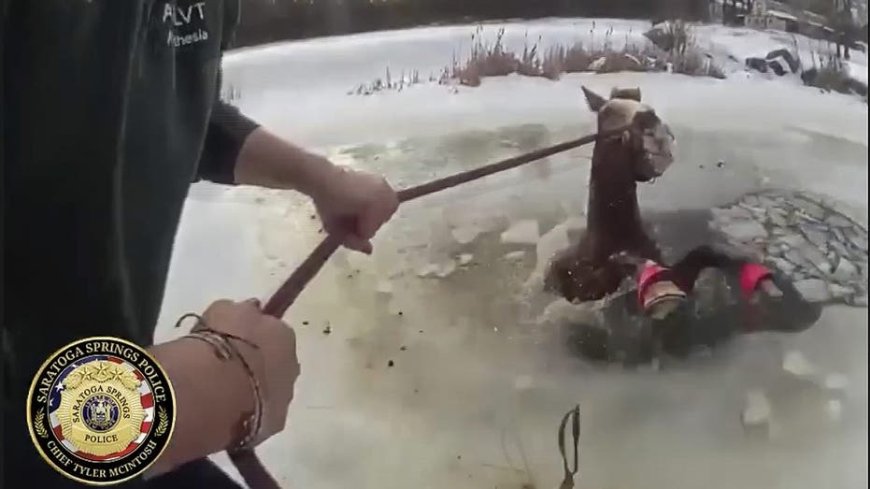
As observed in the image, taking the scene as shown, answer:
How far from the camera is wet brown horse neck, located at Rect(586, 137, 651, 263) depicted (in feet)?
2.23

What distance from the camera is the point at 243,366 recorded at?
2.02 ft

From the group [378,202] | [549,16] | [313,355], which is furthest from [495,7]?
[313,355]

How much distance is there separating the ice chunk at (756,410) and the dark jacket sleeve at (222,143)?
0.42m

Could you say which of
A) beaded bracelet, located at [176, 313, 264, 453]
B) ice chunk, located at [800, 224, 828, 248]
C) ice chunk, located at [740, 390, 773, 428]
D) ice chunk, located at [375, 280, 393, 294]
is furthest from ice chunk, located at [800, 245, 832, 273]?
beaded bracelet, located at [176, 313, 264, 453]

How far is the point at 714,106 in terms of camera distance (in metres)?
0.70

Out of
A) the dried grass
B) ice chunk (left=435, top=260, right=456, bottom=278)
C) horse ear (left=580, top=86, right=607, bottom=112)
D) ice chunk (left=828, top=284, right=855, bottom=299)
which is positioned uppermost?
the dried grass

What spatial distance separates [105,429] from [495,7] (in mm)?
402

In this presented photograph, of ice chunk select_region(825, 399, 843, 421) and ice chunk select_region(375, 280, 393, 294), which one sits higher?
ice chunk select_region(375, 280, 393, 294)

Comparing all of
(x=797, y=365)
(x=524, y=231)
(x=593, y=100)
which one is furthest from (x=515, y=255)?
(x=797, y=365)

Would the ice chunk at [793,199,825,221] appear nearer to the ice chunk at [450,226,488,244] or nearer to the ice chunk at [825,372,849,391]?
the ice chunk at [825,372,849,391]

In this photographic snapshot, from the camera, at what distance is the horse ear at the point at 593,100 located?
69 centimetres

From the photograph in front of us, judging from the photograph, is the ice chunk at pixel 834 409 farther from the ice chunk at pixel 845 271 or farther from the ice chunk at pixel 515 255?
the ice chunk at pixel 515 255

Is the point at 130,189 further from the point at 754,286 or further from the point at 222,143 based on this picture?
the point at 754,286

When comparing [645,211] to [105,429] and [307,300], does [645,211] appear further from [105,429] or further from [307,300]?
[105,429]
